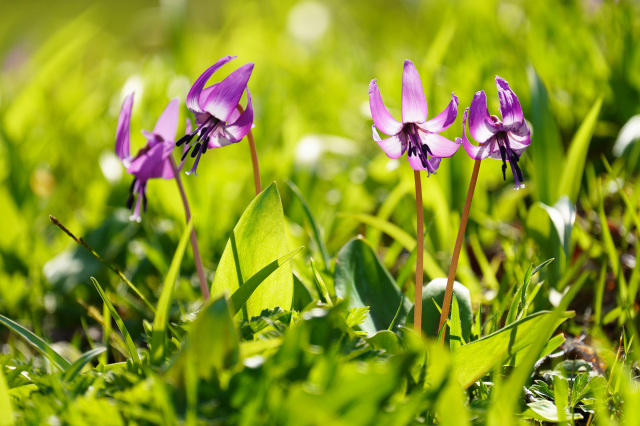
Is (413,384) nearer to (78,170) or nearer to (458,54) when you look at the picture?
(78,170)

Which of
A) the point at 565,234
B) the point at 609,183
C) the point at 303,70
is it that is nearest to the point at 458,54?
the point at 303,70

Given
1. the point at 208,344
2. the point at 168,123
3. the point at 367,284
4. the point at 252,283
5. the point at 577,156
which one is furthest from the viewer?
the point at 577,156

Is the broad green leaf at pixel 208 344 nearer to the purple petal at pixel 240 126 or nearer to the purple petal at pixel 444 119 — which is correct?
the purple petal at pixel 240 126

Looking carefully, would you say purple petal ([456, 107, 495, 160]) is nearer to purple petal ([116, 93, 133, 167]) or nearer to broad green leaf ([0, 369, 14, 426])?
purple petal ([116, 93, 133, 167])

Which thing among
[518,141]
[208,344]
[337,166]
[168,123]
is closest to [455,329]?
[518,141]

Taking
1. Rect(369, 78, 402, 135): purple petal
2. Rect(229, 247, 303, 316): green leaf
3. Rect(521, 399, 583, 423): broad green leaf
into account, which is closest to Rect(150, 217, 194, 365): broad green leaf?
Rect(229, 247, 303, 316): green leaf

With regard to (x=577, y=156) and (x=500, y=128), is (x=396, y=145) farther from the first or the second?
(x=577, y=156)
